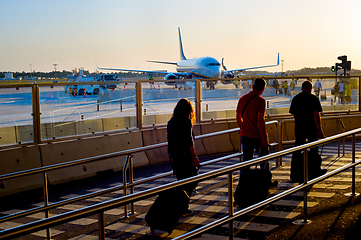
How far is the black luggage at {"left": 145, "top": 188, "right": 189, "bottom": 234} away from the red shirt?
197 cm

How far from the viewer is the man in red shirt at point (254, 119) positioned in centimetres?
669

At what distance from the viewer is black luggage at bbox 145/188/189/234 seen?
17.2 feet

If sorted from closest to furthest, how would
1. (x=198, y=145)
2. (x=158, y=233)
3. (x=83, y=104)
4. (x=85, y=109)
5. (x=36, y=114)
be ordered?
(x=158, y=233)
(x=36, y=114)
(x=85, y=109)
(x=83, y=104)
(x=198, y=145)

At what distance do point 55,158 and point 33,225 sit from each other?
723cm

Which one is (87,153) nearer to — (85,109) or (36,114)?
(85,109)

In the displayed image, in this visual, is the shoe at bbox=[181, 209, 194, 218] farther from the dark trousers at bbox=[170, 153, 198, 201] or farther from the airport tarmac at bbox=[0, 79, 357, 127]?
the airport tarmac at bbox=[0, 79, 357, 127]

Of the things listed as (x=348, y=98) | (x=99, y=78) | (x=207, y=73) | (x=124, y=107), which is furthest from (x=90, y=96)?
(x=99, y=78)

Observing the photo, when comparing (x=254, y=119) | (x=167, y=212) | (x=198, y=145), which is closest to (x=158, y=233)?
(x=167, y=212)

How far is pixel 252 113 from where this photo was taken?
22.0ft

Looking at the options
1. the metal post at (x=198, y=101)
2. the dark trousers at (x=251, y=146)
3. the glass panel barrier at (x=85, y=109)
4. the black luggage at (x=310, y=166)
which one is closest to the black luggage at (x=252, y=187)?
the dark trousers at (x=251, y=146)

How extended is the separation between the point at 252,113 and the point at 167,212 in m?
Result: 2.36

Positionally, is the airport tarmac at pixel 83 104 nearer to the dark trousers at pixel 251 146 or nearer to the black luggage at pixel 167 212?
the dark trousers at pixel 251 146

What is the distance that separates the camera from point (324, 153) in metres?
11.7

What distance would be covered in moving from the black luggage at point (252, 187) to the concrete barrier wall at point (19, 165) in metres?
4.92
